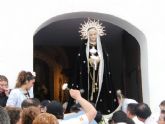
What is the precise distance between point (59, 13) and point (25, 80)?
58.5 inches

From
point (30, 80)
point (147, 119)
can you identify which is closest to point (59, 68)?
point (30, 80)

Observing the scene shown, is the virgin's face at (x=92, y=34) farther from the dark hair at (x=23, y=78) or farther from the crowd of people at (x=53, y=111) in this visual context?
the dark hair at (x=23, y=78)

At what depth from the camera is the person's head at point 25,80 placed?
6.07m

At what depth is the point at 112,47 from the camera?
10.8 metres

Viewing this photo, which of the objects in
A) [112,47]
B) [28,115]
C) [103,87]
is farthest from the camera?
[112,47]

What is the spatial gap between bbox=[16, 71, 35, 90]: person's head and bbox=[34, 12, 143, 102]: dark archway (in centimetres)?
233

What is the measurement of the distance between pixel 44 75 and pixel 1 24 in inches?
291

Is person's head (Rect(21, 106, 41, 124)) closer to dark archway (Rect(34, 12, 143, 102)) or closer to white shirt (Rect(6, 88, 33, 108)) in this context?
white shirt (Rect(6, 88, 33, 108))

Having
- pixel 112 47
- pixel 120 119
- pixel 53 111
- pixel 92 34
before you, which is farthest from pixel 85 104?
pixel 112 47

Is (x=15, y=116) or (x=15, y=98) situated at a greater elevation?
(x=15, y=98)

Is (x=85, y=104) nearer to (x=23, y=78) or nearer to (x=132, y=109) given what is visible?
(x=132, y=109)

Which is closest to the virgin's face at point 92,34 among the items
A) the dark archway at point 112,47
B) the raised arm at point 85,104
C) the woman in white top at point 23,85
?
the dark archway at point 112,47

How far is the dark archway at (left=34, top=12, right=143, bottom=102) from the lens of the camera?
9.12 m

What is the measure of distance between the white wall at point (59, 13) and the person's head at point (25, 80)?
574 millimetres
